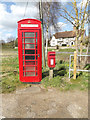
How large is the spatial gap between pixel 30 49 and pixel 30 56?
31 centimetres

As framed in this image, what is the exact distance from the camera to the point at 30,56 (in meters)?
4.07

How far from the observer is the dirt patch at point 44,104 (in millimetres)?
2352

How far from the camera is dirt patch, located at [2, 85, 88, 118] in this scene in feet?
7.72

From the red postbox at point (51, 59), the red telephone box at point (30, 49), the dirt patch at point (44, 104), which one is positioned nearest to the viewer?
the dirt patch at point (44, 104)

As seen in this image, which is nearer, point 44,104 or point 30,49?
point 44,104

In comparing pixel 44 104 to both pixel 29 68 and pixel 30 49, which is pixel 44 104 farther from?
pixel 30 49

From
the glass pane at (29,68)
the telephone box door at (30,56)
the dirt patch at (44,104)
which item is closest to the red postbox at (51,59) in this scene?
the telephone box door at (30,56)

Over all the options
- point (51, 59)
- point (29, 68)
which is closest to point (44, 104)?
point (29, 68)

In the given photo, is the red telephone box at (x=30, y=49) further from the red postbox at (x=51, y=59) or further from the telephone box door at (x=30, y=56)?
the red postbox at (x=51, y=59)

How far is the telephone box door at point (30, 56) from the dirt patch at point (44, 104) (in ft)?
2.33

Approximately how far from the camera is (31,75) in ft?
13.9

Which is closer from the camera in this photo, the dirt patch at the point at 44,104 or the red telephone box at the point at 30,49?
the dirt patch at the point at 44,104

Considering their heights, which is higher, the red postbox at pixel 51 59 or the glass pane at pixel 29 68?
the red postbox at pixel 51 59

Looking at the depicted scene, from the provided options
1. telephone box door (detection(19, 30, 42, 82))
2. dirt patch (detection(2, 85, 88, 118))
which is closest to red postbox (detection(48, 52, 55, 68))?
telephone box door (detection(19, 30, 42, 82))
